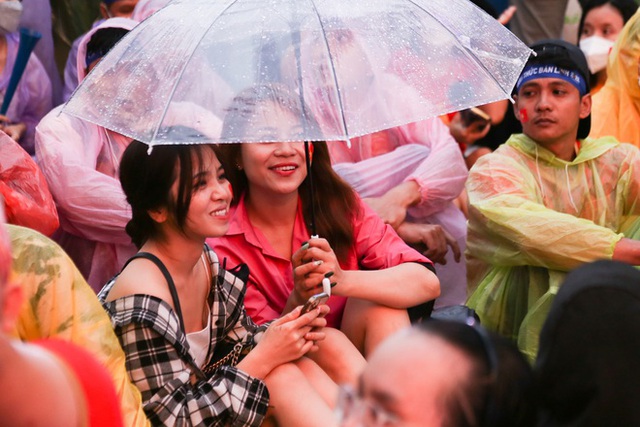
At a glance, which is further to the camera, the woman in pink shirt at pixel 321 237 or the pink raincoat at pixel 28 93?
the pink raincoat at pixel 28 93

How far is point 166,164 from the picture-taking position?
3.25 m

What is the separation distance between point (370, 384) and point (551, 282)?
8.23 ft

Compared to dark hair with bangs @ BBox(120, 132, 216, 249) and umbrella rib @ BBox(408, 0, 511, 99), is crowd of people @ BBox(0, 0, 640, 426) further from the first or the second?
umbrella rib @ BBox(408, 0, 511, 99)

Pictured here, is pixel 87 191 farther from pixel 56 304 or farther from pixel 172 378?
pixel 56 304

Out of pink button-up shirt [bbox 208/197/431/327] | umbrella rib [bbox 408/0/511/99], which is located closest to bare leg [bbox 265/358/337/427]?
pink button-up shirt [bbox 208/197/431/327]

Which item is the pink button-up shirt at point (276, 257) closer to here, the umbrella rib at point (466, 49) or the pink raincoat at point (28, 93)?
the umbrella rib at point (466, 49)

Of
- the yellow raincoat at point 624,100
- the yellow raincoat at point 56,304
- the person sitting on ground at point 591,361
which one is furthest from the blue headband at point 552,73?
the person sitting on ground at point 591,361

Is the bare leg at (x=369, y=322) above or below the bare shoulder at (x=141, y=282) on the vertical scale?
below

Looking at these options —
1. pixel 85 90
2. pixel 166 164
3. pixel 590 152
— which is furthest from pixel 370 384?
pixel 590 152

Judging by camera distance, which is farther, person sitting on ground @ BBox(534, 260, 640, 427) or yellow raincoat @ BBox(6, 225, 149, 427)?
yellow raincoat @ BBox(6, 225, 149, 427)

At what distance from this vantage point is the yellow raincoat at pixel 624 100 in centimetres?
524

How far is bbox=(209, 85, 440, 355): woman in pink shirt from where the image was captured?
3.57 meters

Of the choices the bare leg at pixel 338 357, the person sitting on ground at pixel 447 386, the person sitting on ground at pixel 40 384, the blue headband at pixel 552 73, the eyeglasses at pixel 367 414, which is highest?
the person sitting on ground at pixel 40 384

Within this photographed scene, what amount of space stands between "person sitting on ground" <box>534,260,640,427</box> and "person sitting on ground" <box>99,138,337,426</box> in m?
1.47
